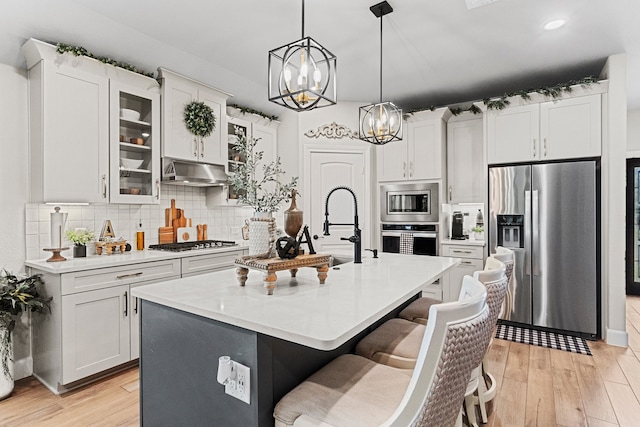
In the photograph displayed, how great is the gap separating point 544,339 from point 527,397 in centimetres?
134

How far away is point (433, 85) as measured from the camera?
425 centimetres

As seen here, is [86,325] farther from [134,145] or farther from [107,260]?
[134,145]

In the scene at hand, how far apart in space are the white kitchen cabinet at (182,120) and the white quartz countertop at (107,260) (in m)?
0.92

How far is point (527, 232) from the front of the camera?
3754mm

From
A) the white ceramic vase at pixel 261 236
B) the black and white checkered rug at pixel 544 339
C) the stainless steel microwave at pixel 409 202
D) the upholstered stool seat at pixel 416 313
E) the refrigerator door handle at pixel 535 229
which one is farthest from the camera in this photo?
the stainless steel microwave at pixel 409 202

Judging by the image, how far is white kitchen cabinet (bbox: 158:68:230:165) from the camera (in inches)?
131

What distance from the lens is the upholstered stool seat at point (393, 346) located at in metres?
1.57

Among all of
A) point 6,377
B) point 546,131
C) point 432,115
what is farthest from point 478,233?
point 6,377

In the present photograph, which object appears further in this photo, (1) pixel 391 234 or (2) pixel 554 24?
(1) pixel 391 234

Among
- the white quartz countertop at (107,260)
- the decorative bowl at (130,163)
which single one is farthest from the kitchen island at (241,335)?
the decorative bowl at (130,163)

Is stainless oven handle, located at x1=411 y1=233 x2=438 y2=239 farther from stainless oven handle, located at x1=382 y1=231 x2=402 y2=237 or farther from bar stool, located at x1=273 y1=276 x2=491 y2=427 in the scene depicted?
bar stool, located at x1=273 y1=276 x2=491 y2=427

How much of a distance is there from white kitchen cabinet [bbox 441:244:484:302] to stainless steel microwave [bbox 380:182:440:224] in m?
0.42

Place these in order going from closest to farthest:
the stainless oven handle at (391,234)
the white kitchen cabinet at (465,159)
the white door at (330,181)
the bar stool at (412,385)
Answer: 1. the bar stool at (412,385)
2. the white kitchen cabinet at (465,159)
3. the stainless oven handle at (391,234)
4. the white door at (330,181)

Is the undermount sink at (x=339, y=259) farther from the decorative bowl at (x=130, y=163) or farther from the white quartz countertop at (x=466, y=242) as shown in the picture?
the decorative bowl at (x=130, y=163)
